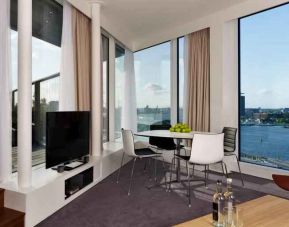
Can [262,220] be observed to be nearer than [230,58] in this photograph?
Yes

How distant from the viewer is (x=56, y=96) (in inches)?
162

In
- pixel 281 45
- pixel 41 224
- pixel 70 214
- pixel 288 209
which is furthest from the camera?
pixel 281 45

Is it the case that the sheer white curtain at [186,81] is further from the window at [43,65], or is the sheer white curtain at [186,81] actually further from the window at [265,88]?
the window at [43,65]

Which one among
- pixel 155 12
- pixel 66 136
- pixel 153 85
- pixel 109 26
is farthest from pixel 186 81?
pixel 66 136

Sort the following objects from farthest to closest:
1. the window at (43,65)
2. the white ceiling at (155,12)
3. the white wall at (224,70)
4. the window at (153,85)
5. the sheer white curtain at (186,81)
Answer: the window at (153,85)
the sheer white curtain at (186,81)
the white wall at (224,70)
the white ceiling at (155,12)
the window at (43,65)

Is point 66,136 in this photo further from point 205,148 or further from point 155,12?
point 155,12

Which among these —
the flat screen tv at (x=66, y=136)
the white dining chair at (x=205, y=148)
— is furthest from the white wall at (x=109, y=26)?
the white dining chair at (x=205, y=148)

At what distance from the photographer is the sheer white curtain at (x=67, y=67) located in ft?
13.3

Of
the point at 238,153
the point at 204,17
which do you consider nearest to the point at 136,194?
the point at 238,153

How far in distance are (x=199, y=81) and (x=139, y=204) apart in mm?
2999

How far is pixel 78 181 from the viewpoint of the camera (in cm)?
375

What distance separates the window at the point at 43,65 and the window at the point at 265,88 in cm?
327

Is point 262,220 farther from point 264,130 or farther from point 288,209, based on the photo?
point 264,130

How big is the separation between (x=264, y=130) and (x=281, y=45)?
146 cm
